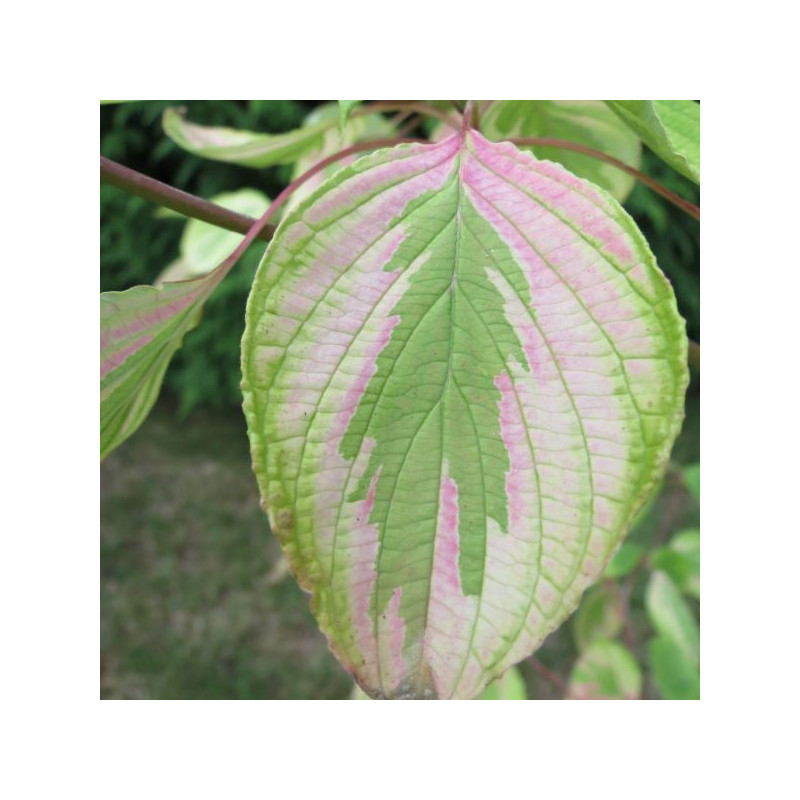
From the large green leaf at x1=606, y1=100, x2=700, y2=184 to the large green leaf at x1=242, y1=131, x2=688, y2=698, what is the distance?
0.04 metres

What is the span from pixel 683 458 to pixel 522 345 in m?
1.37

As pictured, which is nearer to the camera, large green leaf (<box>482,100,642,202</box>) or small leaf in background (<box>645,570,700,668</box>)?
large green leaf (<box>482,100,642,202</box>)

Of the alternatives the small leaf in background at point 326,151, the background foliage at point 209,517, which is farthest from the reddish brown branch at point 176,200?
the background foliage at point 209,517

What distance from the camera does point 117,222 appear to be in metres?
1.50

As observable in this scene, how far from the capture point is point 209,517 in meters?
1.74

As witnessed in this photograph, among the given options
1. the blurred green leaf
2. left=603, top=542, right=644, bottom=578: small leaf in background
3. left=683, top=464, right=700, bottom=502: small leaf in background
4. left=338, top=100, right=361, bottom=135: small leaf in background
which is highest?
left=338, top=100, right=361, bottom=135: small leaf in background

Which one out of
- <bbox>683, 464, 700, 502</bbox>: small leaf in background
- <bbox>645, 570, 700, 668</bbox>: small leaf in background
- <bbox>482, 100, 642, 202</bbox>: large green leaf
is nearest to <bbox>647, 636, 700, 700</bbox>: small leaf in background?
<bbox>645, 570, 700, 668</bbox>: small leaf in background

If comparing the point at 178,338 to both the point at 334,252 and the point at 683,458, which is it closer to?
the point at 334,252

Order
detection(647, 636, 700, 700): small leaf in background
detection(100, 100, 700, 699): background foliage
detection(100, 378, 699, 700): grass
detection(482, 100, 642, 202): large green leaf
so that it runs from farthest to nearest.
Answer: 1. detection(100, 378, 699, 700): grass
2. detection(100, 100, 700, 699): background foliage
3. detection(647, 636, 700, 700): small leaf in background
4. detection(482, 100, 642, 202): large green leaf

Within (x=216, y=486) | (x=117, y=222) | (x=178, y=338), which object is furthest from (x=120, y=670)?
(x=178, y=338)

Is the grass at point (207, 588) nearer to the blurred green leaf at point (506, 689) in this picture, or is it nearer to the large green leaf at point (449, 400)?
the blurred green leaf at point (506, 689)

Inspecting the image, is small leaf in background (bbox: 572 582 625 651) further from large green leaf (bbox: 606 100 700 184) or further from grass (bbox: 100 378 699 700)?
large green leaf (bbox: 606 100 700 184)

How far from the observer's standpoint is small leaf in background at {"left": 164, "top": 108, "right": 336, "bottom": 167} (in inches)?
19.7

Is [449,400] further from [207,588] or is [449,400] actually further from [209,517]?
[209,517]
